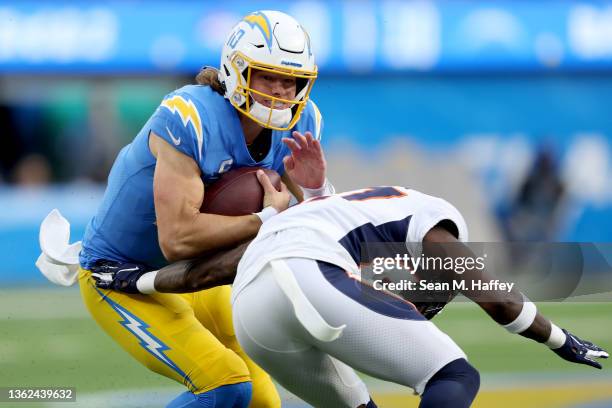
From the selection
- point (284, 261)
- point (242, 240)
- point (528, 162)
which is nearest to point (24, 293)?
point (528, 162)

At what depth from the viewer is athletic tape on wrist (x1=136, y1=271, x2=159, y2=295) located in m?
4.16

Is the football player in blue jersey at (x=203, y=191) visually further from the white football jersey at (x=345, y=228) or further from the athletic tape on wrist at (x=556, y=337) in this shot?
the athletic tape on wrist at (x=556, y=337)

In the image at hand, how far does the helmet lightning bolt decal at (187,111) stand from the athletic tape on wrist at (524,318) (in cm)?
132

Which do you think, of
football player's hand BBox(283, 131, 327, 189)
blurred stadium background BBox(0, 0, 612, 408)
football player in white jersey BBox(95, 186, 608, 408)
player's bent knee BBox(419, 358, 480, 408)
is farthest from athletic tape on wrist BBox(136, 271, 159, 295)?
blurred stadium background BBox(0, 0, 612, 408)

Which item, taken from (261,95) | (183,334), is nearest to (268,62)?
(261,95)

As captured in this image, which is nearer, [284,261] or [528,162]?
[284,261]

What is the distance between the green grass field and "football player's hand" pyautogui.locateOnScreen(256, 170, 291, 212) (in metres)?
1.78

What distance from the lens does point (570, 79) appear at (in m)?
11.5

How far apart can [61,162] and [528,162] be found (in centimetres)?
499

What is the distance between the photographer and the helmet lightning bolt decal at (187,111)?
4051 mm

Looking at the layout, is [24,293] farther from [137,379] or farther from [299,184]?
[299,184]

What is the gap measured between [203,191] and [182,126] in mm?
252

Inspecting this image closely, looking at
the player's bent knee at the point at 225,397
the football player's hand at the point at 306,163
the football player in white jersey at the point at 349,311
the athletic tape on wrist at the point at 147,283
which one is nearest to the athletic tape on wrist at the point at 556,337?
the football player in white jersey at the point at 349,311

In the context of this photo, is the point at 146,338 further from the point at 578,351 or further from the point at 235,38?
the point at 578,351
